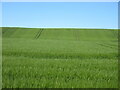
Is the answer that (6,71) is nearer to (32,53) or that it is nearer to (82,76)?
(82,76)

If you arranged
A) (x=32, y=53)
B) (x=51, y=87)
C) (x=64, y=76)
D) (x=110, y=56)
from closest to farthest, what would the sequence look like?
(x=51, y=87), (x=64, y=76), (x=32, y=53), (x=110, y=56)

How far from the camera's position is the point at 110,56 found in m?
14.4

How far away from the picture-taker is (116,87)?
477 centimetres

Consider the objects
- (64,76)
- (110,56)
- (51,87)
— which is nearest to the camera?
(51,87)

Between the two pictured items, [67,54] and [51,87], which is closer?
[51,87]

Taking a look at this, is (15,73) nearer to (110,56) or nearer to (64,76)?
(64,76)

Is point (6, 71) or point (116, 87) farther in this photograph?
point (6, 71)

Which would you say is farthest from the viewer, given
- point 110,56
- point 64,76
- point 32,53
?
point 110,56

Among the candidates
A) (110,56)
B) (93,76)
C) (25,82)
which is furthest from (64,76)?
(110,56)

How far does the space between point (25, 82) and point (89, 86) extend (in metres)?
1.64

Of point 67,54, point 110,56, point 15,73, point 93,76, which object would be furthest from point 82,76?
point 110,56

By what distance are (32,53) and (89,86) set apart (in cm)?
906

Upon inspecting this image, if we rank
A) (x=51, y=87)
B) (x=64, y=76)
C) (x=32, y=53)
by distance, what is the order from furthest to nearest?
(x=32, y=53)
(x=64, y=76)
(x=51, y=87)

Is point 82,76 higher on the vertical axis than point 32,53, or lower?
lower
